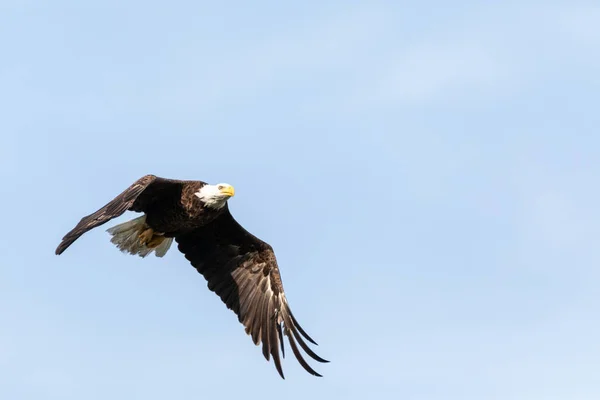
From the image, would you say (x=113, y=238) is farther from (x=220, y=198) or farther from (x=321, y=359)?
(x=321, y=359)

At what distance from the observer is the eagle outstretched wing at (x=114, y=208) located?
14.1 meters

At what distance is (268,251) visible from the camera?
60.0 ft

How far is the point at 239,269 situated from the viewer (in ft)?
59.7

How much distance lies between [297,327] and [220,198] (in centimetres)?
232

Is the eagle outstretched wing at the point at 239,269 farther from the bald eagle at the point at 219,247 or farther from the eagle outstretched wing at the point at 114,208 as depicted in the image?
the eagle outstretched wing at the point at 114,208

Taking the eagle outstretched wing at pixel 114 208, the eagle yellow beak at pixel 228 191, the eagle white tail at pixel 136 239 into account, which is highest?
the eagle yellow beak at pixel 228 191

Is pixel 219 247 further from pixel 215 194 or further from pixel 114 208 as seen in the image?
pixel 114 208

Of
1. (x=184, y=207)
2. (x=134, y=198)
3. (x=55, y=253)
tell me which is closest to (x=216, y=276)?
(x=184, y=207)

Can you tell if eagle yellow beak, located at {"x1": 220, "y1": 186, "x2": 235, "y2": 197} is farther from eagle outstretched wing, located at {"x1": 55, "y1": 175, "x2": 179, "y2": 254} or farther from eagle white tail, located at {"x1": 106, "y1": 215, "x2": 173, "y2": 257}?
eagle white tail, located at {"x1": 106, "y1": 215, "x2": 173, "y2": 257}

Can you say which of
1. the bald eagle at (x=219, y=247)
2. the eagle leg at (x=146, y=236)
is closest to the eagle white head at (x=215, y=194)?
the bald eagle at (x=219, y=247)

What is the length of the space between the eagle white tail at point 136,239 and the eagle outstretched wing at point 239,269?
51cm

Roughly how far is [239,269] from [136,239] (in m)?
1.62

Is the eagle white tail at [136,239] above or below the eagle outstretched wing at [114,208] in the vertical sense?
above

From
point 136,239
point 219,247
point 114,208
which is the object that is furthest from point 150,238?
point 114,208
